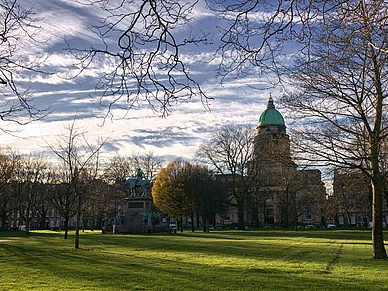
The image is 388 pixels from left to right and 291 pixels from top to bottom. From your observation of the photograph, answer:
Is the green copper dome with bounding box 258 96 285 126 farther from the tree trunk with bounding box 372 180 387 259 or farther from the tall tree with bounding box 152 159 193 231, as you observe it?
the tree trunk with bounding box 372 180 387 259

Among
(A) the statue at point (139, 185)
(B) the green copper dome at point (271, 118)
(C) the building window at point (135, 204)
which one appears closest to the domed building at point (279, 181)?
(B) the green copper dome at point (271, 118)

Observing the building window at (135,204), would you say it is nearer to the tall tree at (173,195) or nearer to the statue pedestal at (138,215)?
the statue pedestal at (138,215)

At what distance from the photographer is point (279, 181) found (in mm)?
49531

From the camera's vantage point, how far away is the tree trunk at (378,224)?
61.9 ft

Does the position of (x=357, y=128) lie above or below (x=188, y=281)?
above

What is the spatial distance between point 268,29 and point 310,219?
10080cm

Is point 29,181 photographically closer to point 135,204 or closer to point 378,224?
point 135,204

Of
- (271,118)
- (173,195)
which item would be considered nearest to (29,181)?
(173,195)

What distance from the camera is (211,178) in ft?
224

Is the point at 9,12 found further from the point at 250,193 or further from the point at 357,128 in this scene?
the point at 250,193

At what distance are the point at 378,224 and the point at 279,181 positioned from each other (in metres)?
30.4

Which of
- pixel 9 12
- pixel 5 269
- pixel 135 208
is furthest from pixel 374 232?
pixel 135 208

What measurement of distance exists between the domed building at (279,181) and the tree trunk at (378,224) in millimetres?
3005

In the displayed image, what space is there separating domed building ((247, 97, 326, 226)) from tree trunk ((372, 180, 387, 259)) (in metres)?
3.01
